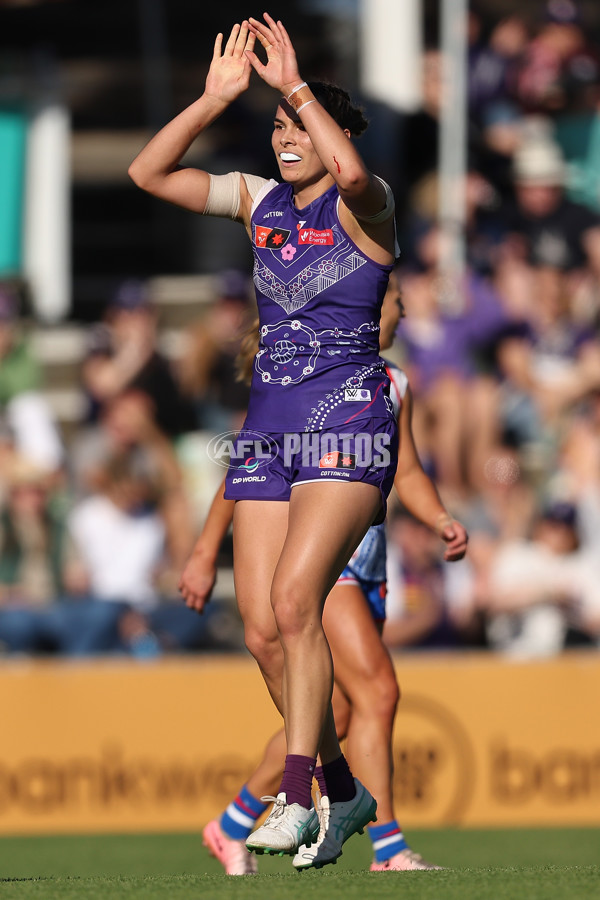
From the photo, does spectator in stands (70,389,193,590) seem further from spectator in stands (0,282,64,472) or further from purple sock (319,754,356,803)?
purple sock (319,754,356,803)

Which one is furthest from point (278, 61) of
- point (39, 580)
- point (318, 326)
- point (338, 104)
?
point (39, 580)

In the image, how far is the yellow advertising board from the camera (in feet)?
31.1

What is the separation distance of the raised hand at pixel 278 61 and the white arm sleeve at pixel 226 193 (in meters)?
0.44

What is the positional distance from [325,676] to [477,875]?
830mm

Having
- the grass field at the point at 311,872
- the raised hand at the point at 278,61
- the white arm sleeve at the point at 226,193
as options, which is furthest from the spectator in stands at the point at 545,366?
the raised hand at the point at 278,61

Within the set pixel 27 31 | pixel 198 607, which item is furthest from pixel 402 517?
pixel 27 31

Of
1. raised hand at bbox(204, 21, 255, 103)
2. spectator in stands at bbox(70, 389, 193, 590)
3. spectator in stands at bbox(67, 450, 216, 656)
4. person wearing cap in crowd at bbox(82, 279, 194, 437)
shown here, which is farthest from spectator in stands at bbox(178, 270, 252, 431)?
raised hand at bbox(204, 21, 255, 103)

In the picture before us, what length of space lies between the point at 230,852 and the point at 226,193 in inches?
107

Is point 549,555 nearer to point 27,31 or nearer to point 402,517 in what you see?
point 402,517

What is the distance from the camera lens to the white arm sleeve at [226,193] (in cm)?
527

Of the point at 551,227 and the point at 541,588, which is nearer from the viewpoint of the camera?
the point at 541,588

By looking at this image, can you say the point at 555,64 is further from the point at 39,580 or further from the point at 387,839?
the point at 387,839

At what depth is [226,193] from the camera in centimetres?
527

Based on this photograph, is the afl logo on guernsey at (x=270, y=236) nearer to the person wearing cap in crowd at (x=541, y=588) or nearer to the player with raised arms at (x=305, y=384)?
the player with raised arms at (x=305, y=384)
